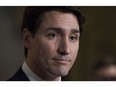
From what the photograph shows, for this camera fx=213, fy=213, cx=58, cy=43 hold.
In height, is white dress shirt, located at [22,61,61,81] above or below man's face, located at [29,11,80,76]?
below

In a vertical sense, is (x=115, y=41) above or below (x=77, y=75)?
above

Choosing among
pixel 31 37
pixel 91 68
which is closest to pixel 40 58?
pixel 31 37

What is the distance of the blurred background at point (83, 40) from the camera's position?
0.86 metres

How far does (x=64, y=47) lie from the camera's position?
854 millimetres

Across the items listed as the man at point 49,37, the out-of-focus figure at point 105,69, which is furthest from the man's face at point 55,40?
the out-of-focus figure at point 105,69

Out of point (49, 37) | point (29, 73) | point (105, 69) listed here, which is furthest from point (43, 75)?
point (105, 69)

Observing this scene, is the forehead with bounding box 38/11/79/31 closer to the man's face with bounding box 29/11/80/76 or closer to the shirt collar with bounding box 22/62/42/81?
the man's face with bounding box 29/11/80/76

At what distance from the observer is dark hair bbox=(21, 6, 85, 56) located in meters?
0.86

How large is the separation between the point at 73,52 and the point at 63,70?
0.28 feet

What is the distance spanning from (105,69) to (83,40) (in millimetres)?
155

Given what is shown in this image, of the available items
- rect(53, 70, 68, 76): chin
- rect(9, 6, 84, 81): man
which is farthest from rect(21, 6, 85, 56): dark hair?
rect(53, 70, 68, 76): chin

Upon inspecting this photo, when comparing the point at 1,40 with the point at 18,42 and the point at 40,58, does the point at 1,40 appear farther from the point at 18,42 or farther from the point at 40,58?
the point at 40,58

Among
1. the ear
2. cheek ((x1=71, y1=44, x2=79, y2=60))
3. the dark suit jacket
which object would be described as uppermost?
the ear
